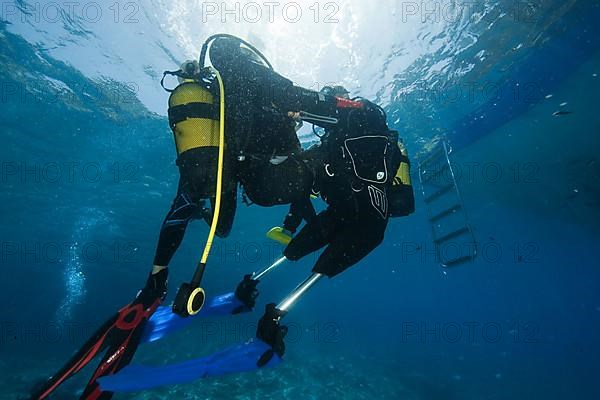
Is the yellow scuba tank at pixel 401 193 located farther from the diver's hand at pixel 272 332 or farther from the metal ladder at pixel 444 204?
the metal ladder at pixel 444 204

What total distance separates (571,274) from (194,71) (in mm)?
67333

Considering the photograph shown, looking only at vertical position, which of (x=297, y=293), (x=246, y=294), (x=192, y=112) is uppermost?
(x=192, y=112)

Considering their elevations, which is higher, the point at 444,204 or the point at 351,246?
the point at 444,204

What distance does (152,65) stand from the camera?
12086 millimetres

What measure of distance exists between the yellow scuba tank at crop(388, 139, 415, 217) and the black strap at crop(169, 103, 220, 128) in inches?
81.6

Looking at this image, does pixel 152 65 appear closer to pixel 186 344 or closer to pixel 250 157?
pixel 250 157

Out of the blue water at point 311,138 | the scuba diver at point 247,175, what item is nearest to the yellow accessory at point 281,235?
the scuba diver at point 247,175

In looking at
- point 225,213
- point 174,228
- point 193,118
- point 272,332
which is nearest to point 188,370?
point 272,332

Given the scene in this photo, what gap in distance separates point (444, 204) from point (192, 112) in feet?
97.9

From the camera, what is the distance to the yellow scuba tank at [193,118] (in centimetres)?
273

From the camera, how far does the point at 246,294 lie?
13.8 ft

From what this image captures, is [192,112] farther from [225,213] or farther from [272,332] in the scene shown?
[272,332]

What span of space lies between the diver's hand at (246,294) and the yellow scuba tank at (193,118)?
2.14m

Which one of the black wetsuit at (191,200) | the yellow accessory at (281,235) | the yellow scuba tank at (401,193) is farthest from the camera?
the yellow accessory at (281,235)
